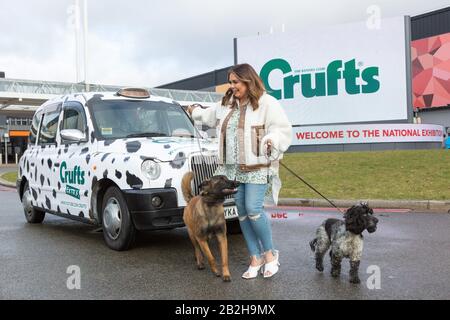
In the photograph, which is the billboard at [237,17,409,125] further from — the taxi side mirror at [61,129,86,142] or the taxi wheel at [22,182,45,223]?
the taxi side mirror at [61,129,86,142]

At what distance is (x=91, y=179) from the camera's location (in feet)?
20.4

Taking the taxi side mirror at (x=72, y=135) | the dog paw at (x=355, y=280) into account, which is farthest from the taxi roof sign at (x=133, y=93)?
the dog paw at (x=355, y=280)

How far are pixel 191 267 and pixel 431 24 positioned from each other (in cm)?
4166

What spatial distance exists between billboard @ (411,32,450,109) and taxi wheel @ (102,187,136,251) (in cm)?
3775

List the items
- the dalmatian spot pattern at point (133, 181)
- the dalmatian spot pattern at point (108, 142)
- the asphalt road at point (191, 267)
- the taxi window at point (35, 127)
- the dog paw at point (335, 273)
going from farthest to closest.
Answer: the taxi window at point (35, 127), the dalmatian spot pattern at point (108, 142), the dalmatian spot pattern at point (133, 181), the dog paw at point (335, 273), the asphalt road at point (191, 267)

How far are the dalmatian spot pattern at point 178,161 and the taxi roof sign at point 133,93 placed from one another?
176cm

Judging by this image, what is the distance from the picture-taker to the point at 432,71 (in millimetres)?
39031

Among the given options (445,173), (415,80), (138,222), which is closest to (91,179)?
(138,222)

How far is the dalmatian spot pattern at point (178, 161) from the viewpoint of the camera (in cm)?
566

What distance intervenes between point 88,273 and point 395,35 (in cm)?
2401

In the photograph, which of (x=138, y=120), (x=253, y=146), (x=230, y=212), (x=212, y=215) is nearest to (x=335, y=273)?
(x=212, y=215)

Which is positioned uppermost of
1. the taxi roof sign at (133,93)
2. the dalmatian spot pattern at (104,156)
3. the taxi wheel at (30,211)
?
the taxi roof sign at (133,93)

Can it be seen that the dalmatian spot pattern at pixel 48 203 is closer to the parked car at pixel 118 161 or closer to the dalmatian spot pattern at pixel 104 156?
the parked car at pixel 118 161

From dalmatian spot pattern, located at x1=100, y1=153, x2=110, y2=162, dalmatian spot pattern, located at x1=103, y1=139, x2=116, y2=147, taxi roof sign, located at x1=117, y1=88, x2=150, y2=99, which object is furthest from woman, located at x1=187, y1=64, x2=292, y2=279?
taxi roof sign, located at x1=117, y1=88, x2=150, y2=99
